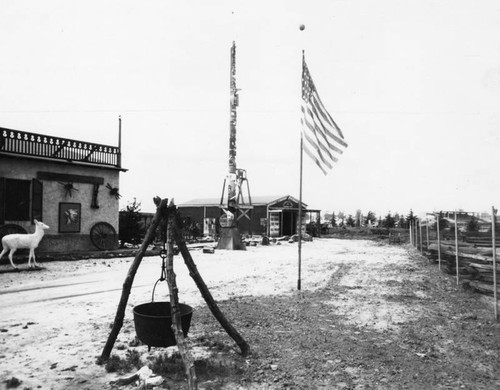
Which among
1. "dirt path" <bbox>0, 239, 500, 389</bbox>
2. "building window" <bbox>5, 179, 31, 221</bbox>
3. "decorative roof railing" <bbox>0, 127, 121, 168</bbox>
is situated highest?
"decorative roof railing" <bbox>0, 127, 121, 168</bbox>

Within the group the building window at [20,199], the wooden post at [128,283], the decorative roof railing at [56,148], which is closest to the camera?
the wooden post at [128,283]

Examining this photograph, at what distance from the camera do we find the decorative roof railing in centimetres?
1664

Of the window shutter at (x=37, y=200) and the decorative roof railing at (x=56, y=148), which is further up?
the decorative roof railing at (x=56, y=148)

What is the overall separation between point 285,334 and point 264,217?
3311cm

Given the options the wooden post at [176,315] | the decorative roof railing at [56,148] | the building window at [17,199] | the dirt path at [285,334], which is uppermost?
the decorative roof railing at [56,148]

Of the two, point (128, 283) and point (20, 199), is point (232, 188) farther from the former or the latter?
point (128, 283)

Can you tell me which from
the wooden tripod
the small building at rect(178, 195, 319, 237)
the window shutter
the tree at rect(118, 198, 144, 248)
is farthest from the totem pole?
the wooden tripod

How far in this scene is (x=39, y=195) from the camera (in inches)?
662

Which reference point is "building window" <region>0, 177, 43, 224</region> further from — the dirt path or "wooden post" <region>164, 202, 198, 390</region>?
"wooden post" <region>164, 202, 198, 390</region>

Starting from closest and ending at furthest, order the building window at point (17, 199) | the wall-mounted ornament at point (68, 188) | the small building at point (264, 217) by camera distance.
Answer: the building window at point (17, 199) → the wall-mounted ornament at point (68, 188) → the small building at point (264, 217)

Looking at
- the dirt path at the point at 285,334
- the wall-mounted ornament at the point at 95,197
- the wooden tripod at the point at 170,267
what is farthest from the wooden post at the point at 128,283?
the wall-mounted ornament at the point at 95,197

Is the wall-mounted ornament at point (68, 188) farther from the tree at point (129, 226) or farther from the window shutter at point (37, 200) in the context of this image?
the tree at point (129, 226)

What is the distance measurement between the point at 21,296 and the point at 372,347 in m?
7.58

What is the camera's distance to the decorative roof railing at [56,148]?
1664 cm
